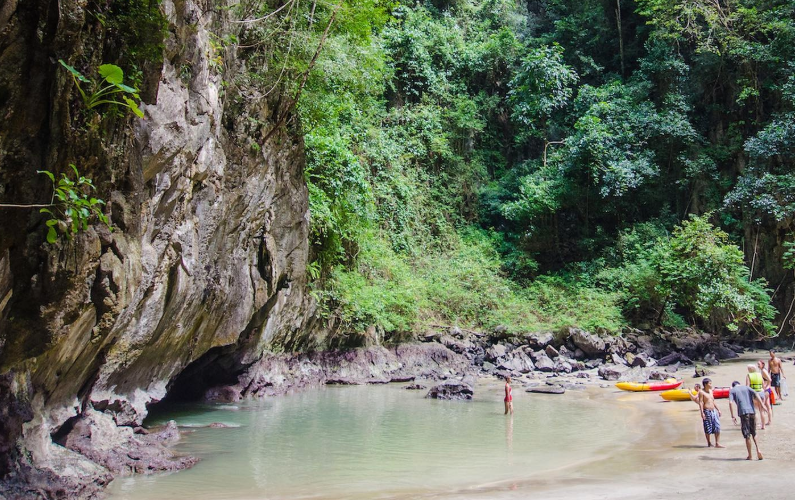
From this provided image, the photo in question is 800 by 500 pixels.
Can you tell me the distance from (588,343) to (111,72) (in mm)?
19595

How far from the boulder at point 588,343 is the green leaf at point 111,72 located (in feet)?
64.0

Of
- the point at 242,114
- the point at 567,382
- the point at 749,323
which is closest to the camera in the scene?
the point at 242,114

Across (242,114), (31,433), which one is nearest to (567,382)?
(242,114)

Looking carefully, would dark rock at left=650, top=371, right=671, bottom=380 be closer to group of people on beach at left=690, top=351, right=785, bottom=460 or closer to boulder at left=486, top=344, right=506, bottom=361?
group of people on beach at left=690, top=351, right=785, bottom=460

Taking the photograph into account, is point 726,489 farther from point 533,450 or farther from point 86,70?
point 86,70

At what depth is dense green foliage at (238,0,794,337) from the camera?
20.8 meters

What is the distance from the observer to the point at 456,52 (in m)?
28.9

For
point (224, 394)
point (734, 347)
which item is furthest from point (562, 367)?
point (224, 394)

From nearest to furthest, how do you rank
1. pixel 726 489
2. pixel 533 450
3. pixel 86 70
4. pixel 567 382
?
pixel 86 70 → pixel 726 489 → pixel 533 450 → pixel 567 382

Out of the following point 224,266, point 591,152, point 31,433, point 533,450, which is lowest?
point 533,450

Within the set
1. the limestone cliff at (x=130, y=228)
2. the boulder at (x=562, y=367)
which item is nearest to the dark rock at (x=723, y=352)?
the boulder at (x=562, y=367)

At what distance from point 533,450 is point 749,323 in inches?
574

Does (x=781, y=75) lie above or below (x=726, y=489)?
above

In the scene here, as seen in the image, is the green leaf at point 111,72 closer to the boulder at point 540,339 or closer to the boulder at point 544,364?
the boulder at point 544,364
